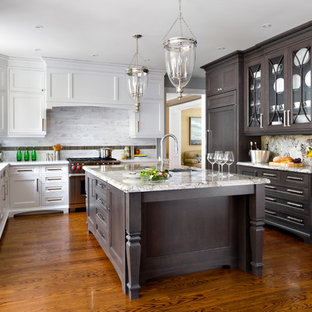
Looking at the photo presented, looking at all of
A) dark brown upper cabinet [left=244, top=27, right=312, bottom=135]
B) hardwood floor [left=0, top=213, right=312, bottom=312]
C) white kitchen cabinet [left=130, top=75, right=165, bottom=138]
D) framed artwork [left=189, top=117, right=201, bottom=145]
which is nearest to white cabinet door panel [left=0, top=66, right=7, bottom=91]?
white kitchen cabinet [left=130, top=75, right=165, bottom=138]

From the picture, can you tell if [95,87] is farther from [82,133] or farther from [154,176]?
[154,176]

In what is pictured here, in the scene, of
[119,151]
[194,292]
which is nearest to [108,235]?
[194,292]

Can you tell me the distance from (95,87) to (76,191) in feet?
6.11

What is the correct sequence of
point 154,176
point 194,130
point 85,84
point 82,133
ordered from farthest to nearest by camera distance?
point 194,130
point 82,133
point 85,84
point 154,176

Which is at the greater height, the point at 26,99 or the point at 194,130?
the point at 26,99

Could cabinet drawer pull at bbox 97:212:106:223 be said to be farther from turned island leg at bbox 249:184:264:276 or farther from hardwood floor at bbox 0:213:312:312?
turned island leg at bbox 249:184:264:276

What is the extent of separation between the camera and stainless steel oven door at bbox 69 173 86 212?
569 centimetres

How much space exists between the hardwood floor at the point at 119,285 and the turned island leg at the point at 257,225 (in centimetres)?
13

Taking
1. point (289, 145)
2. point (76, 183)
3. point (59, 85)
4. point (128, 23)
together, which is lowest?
point (76, 183)

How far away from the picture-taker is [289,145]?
5.03 metres

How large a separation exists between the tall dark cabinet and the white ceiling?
323 millimetres

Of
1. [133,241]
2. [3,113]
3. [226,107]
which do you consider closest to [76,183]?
[3,113]

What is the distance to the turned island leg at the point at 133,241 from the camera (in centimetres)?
250

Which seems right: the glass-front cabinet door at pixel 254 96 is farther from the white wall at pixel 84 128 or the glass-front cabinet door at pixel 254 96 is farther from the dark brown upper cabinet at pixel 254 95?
the white wall at pixel 84 128
